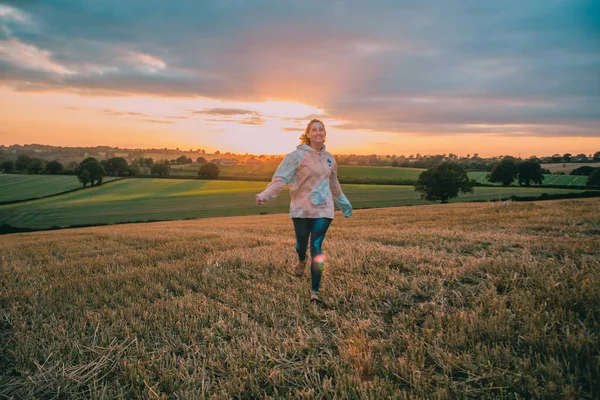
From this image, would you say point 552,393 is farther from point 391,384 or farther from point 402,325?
point 402,325

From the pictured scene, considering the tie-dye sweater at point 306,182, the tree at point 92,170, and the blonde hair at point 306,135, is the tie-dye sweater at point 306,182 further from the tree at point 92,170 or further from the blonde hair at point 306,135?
the tree at point 92,170

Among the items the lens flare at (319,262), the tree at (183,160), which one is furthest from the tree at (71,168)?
the lens flare at (319,262)

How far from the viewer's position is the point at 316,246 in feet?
16.7

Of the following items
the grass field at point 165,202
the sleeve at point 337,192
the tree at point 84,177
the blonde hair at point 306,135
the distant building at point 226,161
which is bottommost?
the grass field at point 165,202

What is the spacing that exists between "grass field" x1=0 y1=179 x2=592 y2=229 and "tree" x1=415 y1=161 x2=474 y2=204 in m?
1.94

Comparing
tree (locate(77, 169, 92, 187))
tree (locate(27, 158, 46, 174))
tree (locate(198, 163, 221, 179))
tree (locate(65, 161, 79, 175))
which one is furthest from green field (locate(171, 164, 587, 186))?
tree (locate(27, 158, 46, 174))

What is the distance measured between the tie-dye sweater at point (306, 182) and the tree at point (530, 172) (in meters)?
82.6

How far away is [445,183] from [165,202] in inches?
1943

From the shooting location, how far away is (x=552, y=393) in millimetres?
2586

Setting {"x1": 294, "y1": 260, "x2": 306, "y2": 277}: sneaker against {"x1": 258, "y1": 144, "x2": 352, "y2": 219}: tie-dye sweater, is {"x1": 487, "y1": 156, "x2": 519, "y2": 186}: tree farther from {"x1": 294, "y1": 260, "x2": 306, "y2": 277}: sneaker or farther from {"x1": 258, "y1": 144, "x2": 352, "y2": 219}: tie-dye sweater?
{"x1": 258, "y1": 144, "x2": 352, "y2": 219}: tie-dye sweater

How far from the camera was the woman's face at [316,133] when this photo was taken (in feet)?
17.1

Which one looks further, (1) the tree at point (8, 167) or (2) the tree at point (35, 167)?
(1) the tree at point (8, 167)

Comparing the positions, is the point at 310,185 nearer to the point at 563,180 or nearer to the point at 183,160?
the point at 563,180

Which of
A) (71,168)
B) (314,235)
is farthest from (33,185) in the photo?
(314,235)
